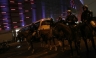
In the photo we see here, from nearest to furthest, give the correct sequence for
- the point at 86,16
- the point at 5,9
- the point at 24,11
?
the point at 86,16 → the point at 5,9 → the point at 24,11

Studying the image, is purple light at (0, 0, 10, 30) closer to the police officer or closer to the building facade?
the building facade

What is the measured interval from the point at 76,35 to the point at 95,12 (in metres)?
37.1

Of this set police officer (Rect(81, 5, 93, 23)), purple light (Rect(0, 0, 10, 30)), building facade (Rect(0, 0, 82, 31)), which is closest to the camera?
police officer (Rect(81, 5, 93, 23))

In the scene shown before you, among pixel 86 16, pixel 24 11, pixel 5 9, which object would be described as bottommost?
pixel 86 16

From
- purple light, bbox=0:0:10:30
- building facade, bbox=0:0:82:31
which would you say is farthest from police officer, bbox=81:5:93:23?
purple light, bbox=0:0:10:30

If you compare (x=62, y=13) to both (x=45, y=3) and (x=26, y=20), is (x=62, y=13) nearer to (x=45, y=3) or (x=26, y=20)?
(x=45, y=3)

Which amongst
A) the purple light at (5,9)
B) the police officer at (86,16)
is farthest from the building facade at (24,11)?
the police officer at (86,16)

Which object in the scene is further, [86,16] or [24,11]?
[24,11]

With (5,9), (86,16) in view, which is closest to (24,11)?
(5,9)

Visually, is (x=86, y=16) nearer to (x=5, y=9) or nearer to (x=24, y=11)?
(x=5, y=9)

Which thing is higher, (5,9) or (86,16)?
(5,9)

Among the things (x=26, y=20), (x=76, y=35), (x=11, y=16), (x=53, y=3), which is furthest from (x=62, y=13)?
(x=76, y=35)

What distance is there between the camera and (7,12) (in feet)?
106

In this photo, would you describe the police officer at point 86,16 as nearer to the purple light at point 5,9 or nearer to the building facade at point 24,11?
the building facade at point 24,11
